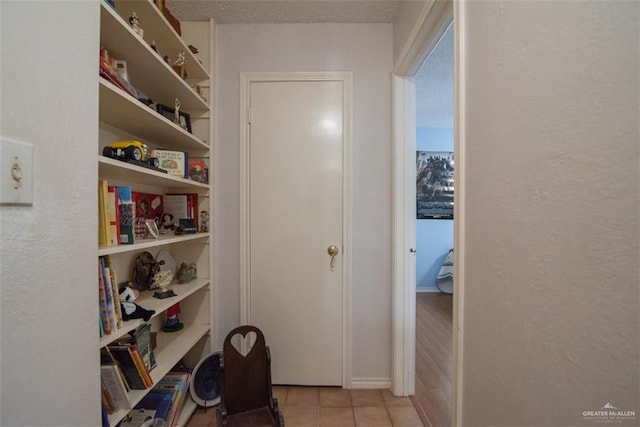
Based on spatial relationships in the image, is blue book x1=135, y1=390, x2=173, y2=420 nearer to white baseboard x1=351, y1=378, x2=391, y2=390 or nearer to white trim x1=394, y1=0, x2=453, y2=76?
white baseboard x1=351, y1=378, x2=391, y2=390

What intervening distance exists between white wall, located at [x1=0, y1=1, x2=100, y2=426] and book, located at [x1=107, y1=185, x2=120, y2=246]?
16 cm

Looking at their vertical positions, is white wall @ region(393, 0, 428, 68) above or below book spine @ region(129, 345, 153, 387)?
above

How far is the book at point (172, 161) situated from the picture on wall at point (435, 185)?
337cm

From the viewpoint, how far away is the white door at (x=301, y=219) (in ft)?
5.49

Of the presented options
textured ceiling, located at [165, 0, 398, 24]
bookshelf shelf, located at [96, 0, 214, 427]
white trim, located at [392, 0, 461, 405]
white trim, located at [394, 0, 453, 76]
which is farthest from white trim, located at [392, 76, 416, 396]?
bookshelf shelf, located at [96, 0, 214, 427]

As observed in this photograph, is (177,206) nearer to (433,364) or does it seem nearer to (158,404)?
(158,404)

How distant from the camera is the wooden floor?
4.82ft

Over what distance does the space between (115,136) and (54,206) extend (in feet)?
2.67

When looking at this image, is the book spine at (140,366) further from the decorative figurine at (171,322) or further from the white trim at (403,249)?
the white trim at (403,249)

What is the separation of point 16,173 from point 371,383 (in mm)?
1999

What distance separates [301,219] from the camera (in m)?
1.68

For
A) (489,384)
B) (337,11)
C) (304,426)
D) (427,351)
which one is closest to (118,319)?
(304,426)

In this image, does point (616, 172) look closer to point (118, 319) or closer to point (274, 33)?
point (118, 319)

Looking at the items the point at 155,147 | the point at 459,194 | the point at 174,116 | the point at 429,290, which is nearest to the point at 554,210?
the point at 459,194
